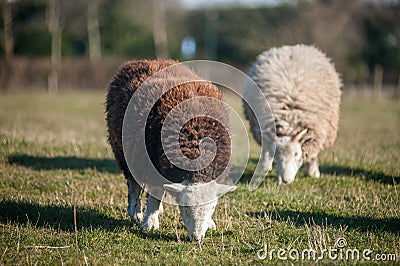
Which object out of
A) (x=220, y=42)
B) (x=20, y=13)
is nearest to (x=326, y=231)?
(x=20, y=13)

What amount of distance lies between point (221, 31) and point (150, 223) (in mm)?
36093

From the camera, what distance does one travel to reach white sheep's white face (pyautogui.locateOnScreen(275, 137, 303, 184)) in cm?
740

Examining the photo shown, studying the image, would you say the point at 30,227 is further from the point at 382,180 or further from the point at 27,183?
the point at 382,180

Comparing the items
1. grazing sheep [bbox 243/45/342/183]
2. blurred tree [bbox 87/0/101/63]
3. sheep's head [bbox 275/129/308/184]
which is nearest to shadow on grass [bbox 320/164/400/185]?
grazing sheep [bbox 243/45/342/183]

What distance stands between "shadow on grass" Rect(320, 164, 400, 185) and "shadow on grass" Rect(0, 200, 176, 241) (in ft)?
12.6

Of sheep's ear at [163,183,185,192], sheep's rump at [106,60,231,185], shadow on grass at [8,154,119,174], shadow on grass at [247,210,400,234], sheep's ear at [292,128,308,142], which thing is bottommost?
shadow on grass at [8,154,119,174]

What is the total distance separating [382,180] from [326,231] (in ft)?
9.28

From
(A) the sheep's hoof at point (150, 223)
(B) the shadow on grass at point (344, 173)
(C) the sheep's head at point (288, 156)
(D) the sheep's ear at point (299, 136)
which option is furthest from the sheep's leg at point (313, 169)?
(A) the sheep's hoof at point (150, 223)

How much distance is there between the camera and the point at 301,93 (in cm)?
795

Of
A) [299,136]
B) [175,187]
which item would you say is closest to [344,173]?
[299,136]

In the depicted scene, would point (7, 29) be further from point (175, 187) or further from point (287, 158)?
point (175, 187)

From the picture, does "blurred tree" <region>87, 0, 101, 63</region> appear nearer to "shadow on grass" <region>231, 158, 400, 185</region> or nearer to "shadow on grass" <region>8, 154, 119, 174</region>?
"shadow on grass" <region>8, 154, 119, 174</region>

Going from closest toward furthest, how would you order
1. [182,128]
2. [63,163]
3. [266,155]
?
[182,128]
[266,155]
[63,163]

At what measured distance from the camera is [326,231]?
17.0 feet
